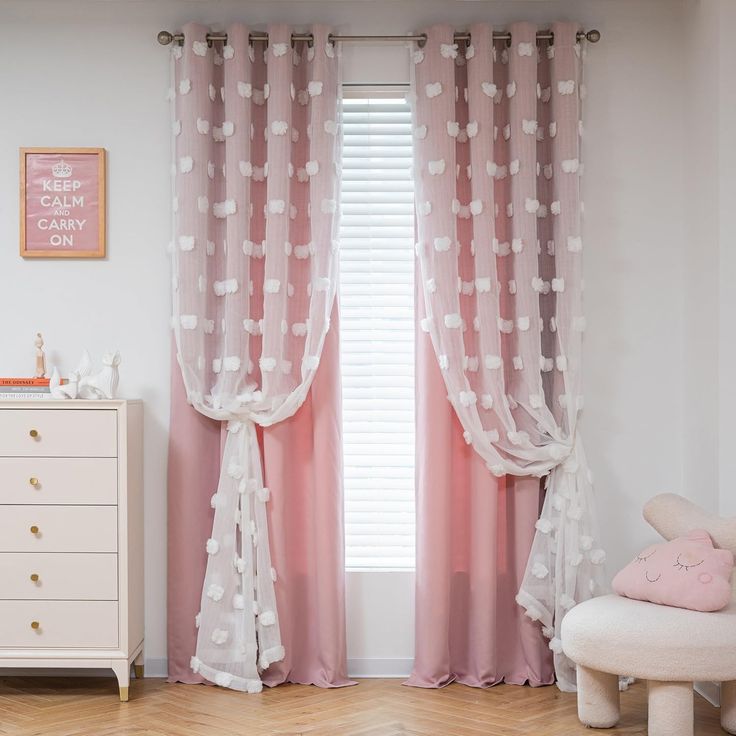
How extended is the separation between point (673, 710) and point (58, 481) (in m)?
2.14

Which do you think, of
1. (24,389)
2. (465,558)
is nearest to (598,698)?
(465,558)

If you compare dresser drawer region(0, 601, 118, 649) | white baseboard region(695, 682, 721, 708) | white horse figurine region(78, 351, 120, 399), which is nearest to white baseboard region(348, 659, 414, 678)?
dresser drawer region(0, 601, 118, 649)

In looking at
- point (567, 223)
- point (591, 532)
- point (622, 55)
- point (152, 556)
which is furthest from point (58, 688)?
point (622, 55)

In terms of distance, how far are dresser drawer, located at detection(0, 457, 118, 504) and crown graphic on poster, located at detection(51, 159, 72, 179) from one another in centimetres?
113

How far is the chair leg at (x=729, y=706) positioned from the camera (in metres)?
2.78

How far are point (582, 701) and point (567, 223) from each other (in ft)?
5.54

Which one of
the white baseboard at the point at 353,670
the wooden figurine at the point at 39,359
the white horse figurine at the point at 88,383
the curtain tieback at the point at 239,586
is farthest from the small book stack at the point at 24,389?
the white baseboard at the point at 353,670

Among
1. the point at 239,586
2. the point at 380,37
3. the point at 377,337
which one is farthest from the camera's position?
the point at 377,337

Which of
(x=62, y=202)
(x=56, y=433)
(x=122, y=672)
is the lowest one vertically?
(x=122, y=672)

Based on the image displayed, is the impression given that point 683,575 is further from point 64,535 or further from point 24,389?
point 24,389

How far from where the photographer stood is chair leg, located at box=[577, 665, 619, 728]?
2.84 metres

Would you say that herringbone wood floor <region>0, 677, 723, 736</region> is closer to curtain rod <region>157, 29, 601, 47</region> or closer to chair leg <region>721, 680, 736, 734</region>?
chair leg <region>721, 680, 736, 734</region>

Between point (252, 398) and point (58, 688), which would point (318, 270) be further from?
point (58, 688)

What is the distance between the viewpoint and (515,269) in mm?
3348
